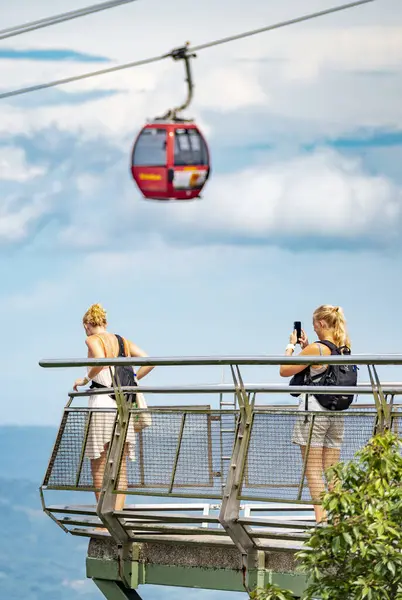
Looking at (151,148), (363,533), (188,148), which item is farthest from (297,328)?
(151,148)

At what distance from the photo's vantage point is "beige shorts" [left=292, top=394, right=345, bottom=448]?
1292 cm

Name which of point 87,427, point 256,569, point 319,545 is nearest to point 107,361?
point 87,427

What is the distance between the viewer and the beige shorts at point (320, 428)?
12.9 m

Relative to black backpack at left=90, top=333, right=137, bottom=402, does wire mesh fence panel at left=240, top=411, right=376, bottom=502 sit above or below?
below

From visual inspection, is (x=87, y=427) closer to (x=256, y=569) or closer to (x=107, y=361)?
(x=107, y=361)

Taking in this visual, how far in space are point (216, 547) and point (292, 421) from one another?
118 centimetres

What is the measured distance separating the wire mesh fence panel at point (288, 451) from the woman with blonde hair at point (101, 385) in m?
1.14

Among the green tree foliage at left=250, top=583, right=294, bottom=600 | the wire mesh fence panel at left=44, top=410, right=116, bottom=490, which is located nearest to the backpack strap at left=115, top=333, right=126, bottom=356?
the wire mesh fence panel at left=44, top=410, right=116, bottom=490

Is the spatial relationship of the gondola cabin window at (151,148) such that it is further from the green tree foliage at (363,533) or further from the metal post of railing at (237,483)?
the green tree foliage at (363,533)

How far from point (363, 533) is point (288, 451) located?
2225 millimetres

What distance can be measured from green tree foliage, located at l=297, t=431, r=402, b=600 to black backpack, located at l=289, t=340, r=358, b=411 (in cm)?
166

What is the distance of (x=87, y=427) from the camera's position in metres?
14.1

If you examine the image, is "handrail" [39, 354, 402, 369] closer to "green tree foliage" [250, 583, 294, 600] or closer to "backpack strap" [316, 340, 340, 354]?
"backpack strap" [316, 340, 340, 354]

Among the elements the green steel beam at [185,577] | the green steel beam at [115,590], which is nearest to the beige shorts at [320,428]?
the green steel beam at [185,577]
